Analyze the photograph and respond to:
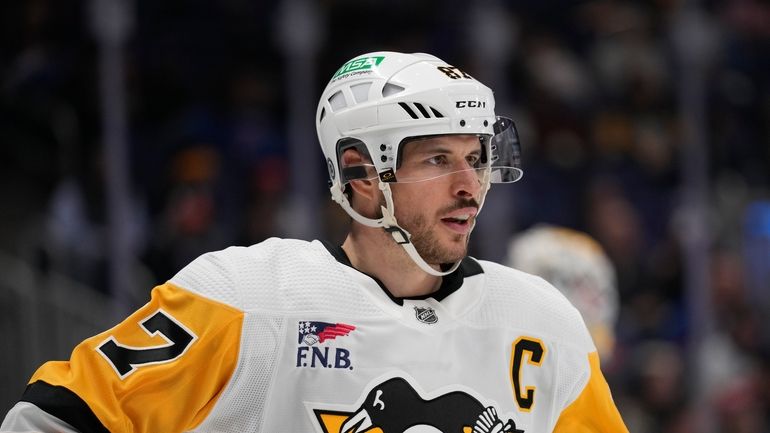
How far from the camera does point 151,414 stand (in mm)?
2211

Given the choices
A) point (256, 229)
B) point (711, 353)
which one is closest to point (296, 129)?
point (256, 229)

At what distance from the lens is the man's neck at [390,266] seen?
7.91ft

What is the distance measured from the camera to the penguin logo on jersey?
225cm

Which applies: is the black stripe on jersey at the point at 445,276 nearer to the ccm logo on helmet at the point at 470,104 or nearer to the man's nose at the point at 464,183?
the man's nose at the point at 464,183

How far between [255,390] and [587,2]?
413 centimetres

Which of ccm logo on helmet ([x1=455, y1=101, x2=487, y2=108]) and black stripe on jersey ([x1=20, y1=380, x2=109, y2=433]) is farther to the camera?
ccm logo on helmet ([x1=455, y1=101, x2=487, y2=108])

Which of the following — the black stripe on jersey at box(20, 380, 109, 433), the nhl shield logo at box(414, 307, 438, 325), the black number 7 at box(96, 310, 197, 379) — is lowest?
the black stripe on jersey at box(20, 380, 109, 433)

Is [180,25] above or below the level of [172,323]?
above

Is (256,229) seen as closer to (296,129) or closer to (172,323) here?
(296,129)

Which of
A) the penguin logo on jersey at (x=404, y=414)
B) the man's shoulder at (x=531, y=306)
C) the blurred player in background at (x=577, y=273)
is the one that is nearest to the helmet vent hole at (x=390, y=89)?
the man's shoulder at (x=531, y=306)

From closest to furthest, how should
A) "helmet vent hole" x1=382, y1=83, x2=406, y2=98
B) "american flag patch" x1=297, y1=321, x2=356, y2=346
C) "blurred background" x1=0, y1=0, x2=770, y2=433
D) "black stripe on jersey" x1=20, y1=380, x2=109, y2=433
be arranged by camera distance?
"black stripe on jersey" x1=20, y1=380, x2=109, y2=433
"american flag patch" x1=297, y1=321, x2=356, y2=346
"helmet vent hole" x1=382, y1=83, x2=406, y2=98
"blurred background" x1=0, y1=0, x2=770, y2=433

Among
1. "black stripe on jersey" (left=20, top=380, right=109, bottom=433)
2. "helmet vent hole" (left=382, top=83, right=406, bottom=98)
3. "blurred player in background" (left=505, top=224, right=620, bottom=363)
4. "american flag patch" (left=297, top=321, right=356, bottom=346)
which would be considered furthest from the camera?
"blurred player in background" (left=505, top=224, right=620, bottom=363)

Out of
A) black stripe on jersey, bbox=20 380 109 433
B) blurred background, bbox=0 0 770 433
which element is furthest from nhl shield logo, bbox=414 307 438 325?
blurred background, bbox=0 0 770 433

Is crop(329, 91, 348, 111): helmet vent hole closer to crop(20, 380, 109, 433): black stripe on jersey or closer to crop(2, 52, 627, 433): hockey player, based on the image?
crop(2, 52, 627, 433): hockey player
